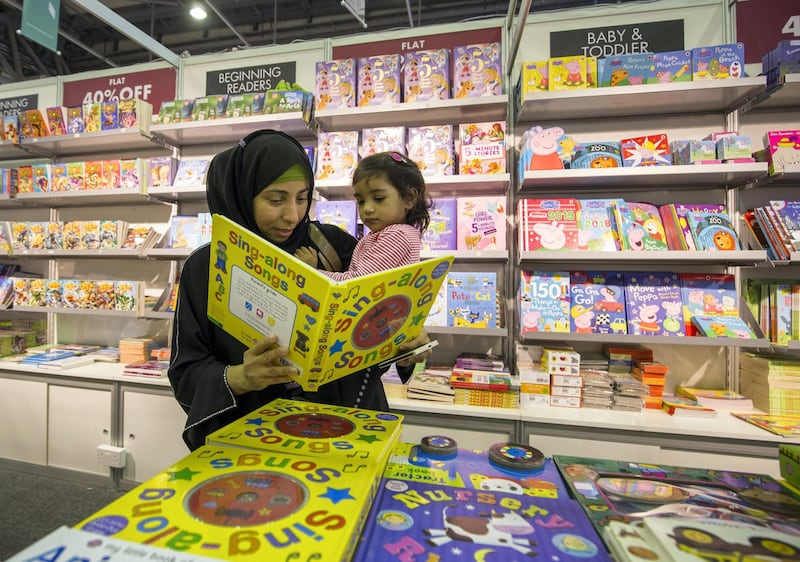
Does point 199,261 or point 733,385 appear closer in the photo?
point 199,261

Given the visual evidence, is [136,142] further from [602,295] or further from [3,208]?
[602,295]

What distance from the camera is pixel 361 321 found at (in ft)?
2.87

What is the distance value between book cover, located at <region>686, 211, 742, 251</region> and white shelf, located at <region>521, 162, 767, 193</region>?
0.23 metres

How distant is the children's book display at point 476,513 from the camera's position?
1.83ft

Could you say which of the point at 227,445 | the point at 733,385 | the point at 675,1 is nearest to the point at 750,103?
the point at 675,1

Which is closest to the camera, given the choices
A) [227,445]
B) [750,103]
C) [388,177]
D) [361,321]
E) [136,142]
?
[227,445]

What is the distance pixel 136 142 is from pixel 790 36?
4.62 meters

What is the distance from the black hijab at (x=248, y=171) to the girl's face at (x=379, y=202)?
470 mm

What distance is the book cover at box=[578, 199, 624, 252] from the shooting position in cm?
226

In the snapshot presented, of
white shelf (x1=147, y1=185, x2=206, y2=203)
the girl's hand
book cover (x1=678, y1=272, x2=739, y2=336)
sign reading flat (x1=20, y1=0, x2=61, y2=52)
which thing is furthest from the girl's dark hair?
sign reading flat (x1=20, y1=0, x2=61, y2=52)

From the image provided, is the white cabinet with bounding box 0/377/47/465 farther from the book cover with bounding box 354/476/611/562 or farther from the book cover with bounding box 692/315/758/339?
the book cover with bounding box 692/315/758/339

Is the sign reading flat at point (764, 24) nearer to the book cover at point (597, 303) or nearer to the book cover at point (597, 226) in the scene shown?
the book cover at point (597, 226)

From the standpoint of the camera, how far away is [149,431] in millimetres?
2748

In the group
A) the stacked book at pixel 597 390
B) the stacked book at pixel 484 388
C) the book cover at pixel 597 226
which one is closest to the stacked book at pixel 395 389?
the stacked book at pixel 484 388
